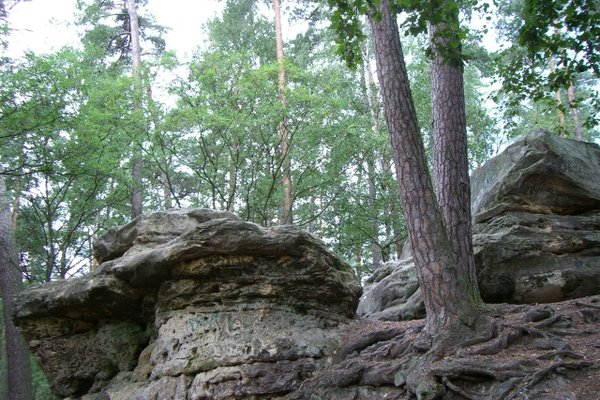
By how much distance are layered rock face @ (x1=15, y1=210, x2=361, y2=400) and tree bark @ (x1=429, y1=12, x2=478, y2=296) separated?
6.24 feet

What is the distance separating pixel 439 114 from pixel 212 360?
4359mm

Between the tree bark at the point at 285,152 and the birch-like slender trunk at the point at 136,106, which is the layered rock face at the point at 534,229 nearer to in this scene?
the tree bark at the point at 285,152

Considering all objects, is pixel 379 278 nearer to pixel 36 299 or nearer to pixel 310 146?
pixel 310 146

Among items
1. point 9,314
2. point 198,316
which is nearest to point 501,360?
point 198,316

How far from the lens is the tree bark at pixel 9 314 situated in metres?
10.6

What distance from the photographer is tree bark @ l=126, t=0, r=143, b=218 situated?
12477mm

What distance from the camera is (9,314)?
1022cm

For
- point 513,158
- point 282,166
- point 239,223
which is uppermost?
point 282,166

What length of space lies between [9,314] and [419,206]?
9211 mm

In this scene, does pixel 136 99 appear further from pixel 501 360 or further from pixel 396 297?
pixel 501 360

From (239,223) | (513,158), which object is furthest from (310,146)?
(239,223)

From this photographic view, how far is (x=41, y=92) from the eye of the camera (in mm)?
9742

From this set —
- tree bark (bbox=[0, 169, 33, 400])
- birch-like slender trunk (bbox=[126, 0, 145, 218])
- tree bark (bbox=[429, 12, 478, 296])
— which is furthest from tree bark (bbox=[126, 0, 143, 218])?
tree bark (bbox=[429, 12, 478, 296])

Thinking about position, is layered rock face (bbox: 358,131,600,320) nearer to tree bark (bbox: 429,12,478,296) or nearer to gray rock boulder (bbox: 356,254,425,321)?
gray rock boulder (bbox: 356,254,425,321)
